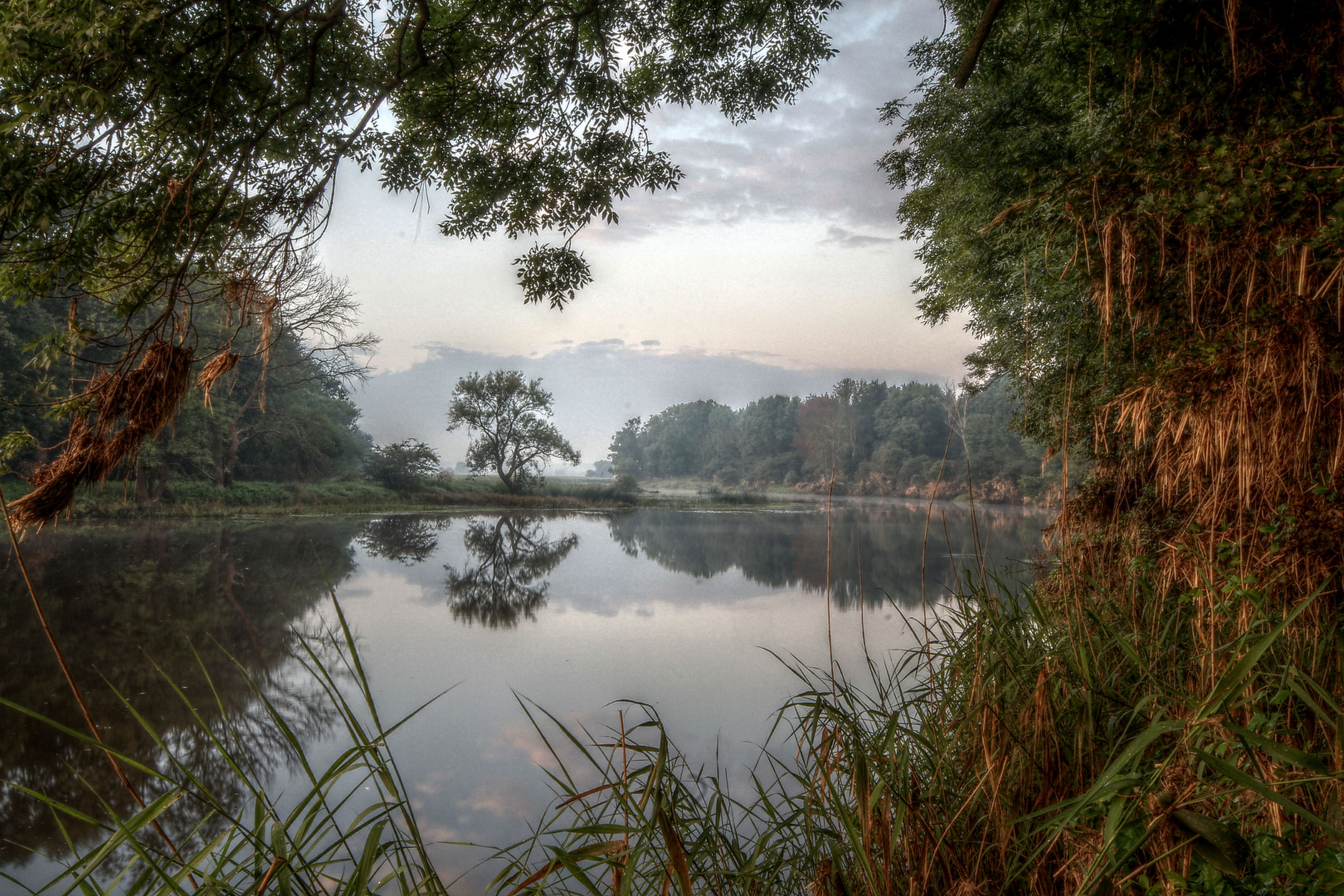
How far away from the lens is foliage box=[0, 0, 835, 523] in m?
2.50

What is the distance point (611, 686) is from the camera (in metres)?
5.64

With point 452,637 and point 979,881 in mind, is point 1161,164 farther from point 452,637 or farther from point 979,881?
point 452,637

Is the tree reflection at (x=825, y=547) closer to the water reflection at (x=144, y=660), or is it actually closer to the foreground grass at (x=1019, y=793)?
the foreground grass at (x=1019, y=793)

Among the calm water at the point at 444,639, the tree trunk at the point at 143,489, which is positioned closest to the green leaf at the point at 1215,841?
the calm water at the point at 444,639

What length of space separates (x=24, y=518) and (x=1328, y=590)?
4460mm

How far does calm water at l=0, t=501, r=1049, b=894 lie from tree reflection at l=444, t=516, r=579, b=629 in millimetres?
56

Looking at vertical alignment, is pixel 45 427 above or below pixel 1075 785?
above

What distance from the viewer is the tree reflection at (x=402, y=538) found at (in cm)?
1177

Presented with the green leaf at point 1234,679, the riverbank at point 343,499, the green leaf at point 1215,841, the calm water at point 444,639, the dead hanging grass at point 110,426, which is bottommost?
the calm water at point 444,639

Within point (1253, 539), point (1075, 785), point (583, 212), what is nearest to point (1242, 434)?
point (1253, 539)

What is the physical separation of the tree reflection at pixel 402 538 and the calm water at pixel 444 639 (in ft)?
0.50

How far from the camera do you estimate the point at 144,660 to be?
216 inches

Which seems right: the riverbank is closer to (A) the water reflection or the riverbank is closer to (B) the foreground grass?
(A) the water reflection

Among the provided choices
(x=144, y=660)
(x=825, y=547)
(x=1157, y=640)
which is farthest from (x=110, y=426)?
(x=825, y=547)
